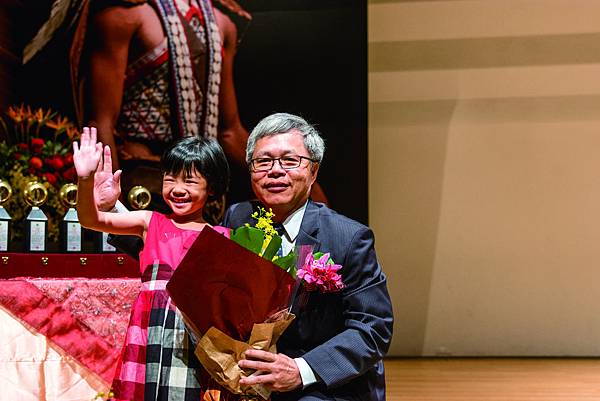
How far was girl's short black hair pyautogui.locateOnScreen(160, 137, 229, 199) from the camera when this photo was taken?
2.18m

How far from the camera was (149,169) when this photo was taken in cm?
576

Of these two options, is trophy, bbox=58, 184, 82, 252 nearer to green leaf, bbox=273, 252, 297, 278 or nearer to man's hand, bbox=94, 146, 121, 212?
man's hand, bbox=94, 146, 121, 212

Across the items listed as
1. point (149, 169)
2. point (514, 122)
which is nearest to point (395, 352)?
point (514, 122)

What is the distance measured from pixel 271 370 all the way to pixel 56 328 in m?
1.24

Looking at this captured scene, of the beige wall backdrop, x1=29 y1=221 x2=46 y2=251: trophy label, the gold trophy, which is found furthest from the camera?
the beige wall backdrop

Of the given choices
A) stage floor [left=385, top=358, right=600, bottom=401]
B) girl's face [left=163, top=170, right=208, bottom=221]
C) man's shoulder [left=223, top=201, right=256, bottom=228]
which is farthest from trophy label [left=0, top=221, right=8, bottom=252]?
stage floor [left=385, top=358, right=600, bottom=401]

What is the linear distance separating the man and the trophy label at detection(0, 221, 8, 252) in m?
1.48

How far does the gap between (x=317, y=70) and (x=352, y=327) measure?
4.05m

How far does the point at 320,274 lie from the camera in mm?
1787

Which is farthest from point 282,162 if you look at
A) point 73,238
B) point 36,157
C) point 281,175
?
point 36,157

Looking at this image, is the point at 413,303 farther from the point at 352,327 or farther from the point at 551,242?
the point at 352,327

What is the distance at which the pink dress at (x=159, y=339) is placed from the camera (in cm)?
196

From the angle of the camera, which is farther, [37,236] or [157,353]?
[37,236]

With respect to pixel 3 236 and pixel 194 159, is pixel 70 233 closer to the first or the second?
pixel 3 236
